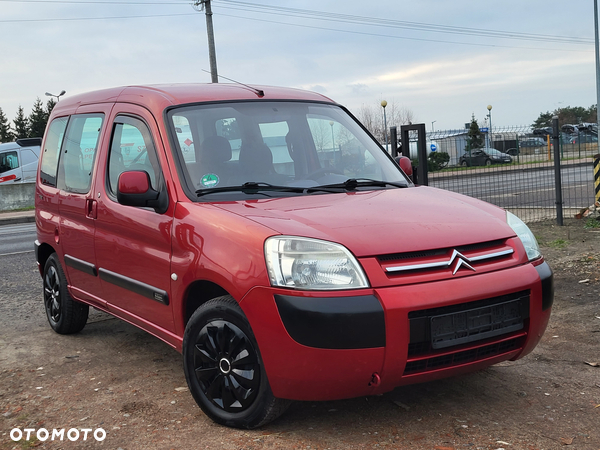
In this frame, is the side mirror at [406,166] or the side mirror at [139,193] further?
the side mirror at [406,166]

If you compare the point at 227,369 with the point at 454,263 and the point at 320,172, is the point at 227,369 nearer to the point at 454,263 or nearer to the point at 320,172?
the point at 454,263

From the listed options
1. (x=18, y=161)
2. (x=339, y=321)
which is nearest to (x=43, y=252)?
(x=339, y=321)

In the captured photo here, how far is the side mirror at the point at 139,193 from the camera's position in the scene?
3.79 meters

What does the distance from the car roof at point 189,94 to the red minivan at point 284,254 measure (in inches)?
0.7

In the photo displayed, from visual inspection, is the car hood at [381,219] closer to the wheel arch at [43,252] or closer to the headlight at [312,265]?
the headlight at [312,265]

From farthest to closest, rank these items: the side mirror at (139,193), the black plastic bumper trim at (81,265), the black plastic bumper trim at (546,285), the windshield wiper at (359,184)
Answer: the black plastic bumper trim at (81,265), the windshield wiper at (359,184), the side mirror at (139,193), the black plastic bumper trim at (546,285)

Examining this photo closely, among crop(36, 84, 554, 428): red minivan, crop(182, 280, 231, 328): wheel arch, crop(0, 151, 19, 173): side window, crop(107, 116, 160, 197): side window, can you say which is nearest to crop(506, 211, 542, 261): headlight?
crop(36, 84, 554, 428): red minivan

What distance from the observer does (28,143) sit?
28.0 m

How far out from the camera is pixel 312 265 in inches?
120

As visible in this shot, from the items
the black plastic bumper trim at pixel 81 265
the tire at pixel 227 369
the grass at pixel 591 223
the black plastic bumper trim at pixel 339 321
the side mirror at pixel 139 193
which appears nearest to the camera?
the black plastic bumper trim at pixel 339 321

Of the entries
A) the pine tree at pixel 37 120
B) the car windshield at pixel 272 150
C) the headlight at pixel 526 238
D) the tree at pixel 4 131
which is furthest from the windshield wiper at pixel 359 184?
the tree at pixel 4 131

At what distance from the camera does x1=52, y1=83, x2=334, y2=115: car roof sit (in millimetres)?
4258

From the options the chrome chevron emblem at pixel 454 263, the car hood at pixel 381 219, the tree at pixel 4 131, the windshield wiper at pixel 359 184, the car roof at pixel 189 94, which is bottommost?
the chrome chevron emblem at pixel 454 263

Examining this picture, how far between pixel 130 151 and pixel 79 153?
0.90 meters
